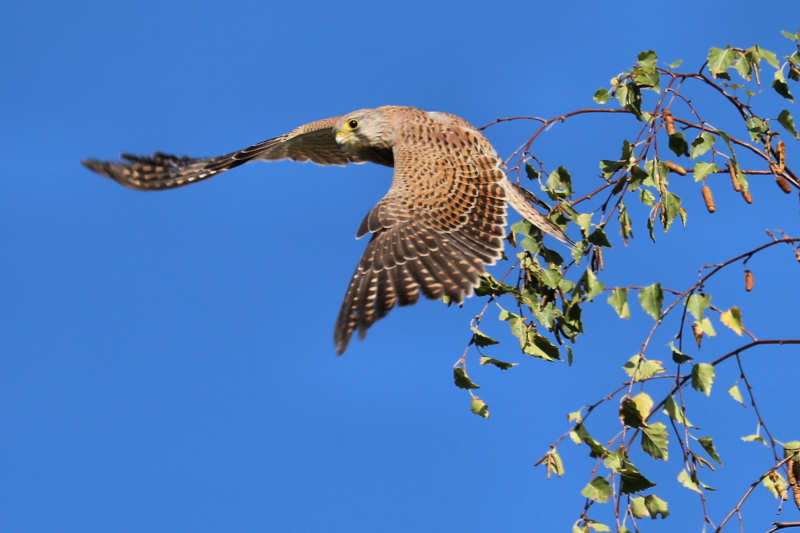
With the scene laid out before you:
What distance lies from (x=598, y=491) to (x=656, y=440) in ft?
1.01

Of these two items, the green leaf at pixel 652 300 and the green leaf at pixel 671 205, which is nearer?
the green leaf at pixel 652 300

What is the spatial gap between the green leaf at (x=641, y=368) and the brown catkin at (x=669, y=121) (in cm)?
85

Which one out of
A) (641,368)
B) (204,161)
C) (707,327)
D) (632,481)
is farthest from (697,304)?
(204,161)

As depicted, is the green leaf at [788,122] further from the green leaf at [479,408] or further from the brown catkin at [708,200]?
the green leaf at [479,408]

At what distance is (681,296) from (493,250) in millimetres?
1885

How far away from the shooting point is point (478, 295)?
14.9ft

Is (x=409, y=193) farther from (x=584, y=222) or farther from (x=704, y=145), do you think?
(x=704, y=145)

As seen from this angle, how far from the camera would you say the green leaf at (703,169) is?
380 centimetres

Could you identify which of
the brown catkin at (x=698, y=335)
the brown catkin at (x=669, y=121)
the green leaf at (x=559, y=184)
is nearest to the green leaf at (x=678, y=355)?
the brown catkin at (x=698, y=335)

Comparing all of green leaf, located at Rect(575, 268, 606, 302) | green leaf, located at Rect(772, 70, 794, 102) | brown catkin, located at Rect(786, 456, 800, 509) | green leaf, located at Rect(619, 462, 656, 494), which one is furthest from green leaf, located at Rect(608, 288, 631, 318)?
green leaf, located at Rect(772, 70, 794, 102)

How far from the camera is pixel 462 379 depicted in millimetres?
4281

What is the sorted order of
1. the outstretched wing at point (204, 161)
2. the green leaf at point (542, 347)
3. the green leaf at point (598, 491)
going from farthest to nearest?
1. the outstretched wing at point (204, 161)
2. the green leaf at point (542, 347)
3. the green leaf at point (598, 491)

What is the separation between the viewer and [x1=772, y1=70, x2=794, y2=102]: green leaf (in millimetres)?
4070

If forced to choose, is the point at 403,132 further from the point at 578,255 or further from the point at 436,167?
the point at 578,255
